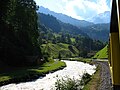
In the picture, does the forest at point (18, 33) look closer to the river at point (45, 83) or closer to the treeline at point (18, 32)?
the treeline at point (18, 32)

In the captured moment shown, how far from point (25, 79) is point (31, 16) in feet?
140

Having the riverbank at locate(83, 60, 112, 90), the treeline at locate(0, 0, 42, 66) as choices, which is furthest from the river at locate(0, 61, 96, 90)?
the treeline at locate(0, 0, 42, 66)

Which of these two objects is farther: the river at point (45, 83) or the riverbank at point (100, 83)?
the river at point (45, 83)

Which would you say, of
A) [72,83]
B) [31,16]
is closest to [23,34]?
[31,16]

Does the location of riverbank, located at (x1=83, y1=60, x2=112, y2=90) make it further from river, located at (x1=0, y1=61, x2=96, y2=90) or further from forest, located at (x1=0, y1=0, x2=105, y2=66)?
forest, located at (x1=0, y1=0, x2=105, y2=66)

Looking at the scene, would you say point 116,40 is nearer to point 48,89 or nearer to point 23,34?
point 48,89

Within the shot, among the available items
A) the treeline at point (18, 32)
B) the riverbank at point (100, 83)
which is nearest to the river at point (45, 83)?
the riverbank at point (100, 83)

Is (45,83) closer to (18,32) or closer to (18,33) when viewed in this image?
(18,33)

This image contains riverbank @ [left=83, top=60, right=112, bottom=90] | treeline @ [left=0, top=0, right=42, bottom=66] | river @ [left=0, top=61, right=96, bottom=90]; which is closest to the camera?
riverbank @ [left=83, top=60, right=112, bottom=90]

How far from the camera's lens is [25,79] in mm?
57875

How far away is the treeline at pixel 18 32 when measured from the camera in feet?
253

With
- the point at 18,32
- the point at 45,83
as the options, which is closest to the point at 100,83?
the point at 45,83

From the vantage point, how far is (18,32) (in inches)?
3506

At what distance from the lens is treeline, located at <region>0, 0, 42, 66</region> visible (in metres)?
77.0
